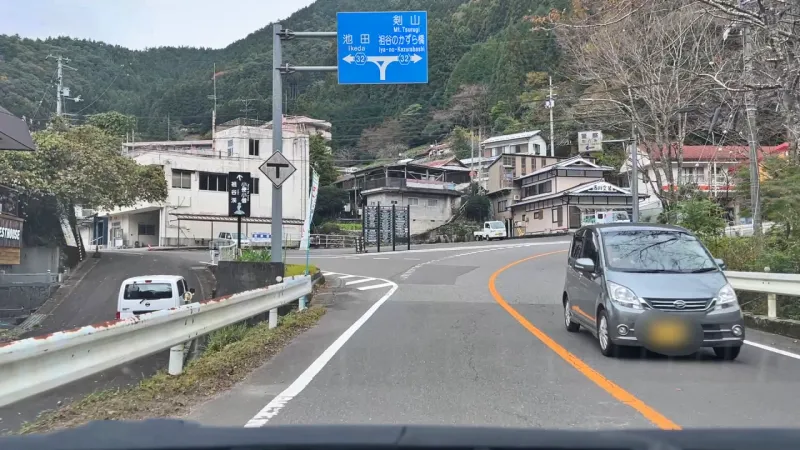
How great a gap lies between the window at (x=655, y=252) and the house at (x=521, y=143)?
63220 millimetres

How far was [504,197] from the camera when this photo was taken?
217 ft

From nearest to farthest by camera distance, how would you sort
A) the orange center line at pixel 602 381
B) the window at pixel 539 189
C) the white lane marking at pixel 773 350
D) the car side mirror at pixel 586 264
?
1. the orange center line at pixel 602 381
2. the white lane marking at pixel 773 350
3. the car side mirror at pixel 586 264
4. the window at pixel 539 189

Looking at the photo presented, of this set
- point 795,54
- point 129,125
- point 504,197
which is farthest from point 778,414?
point 129,125

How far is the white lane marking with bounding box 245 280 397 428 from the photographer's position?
5.55 metres

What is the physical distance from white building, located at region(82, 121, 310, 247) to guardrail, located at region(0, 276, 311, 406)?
47120mm

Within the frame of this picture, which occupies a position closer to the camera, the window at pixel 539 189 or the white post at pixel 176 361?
the white post at pixel 176 361

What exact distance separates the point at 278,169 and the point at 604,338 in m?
9.10

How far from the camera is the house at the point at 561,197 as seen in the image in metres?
53.5

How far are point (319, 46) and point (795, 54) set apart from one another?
194 feet

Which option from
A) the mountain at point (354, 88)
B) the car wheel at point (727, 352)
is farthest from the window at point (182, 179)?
the car wheel at point (727, 352)

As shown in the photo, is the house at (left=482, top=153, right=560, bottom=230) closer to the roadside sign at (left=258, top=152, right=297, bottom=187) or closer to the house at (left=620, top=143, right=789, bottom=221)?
the house at (left=620, top=143, right=789, bottom=221)

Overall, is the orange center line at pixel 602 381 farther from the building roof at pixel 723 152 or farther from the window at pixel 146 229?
the window at pixel 146 229

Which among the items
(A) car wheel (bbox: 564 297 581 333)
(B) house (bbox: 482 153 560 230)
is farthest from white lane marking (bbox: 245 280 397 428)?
(B) house (bbox: 482 153 560 230)

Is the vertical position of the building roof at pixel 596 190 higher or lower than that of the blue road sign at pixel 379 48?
lower
